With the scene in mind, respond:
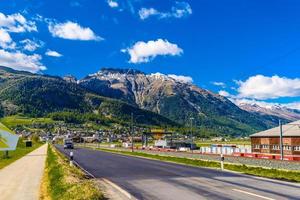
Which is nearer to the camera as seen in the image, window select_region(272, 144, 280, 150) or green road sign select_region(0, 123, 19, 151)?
green road sign select_region(0, 123, 19, 151)

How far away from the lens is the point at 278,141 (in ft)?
274

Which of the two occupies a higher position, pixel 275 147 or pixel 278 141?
pixel 278 141

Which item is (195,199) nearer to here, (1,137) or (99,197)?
(99,197)

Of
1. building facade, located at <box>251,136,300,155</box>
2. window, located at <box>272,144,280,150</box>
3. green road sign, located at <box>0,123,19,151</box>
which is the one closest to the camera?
green road sign, located at <box>0,123,19,151</box>

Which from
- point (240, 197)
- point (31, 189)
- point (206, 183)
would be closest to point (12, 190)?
point (31, 189)

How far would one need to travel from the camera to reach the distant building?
78869 mm

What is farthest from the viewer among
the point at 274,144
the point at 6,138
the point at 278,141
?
the point at 274,144

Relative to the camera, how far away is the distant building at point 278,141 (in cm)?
7887

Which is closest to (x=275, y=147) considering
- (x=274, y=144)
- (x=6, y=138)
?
(x=274, y=144)

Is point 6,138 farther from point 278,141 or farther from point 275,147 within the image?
point 275,147

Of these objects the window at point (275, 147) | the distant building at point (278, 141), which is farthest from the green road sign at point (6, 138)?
the window at point (275, 147)

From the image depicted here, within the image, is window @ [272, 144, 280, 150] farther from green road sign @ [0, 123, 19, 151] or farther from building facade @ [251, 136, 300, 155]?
green road sign @ [0, 123, 19, 151]

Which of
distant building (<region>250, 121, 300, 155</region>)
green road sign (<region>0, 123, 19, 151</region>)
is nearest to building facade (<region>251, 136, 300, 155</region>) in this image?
distant building (<region>250, 121, 300, 155</region>)

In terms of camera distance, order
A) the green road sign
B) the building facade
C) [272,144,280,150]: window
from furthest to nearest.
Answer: [272,144,280,150]: window, the building facade, the green road sign
